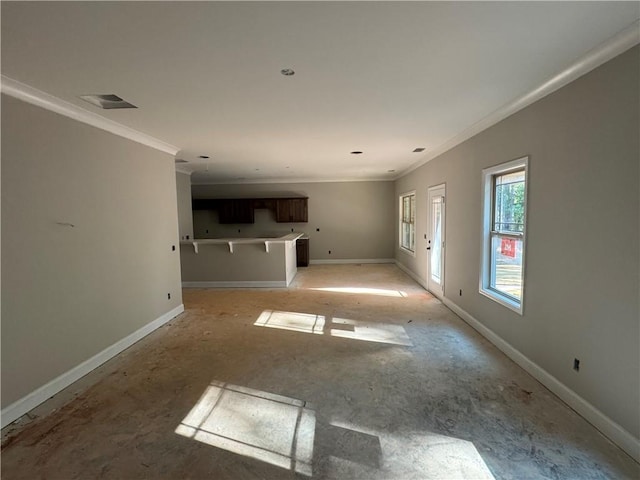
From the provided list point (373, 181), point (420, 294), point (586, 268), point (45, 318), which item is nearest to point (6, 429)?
point (45, 318)

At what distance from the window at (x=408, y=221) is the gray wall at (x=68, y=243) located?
5462 mm

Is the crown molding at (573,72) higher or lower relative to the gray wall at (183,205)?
higher

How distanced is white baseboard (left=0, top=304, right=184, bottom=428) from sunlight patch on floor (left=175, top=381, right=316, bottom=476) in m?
1.28

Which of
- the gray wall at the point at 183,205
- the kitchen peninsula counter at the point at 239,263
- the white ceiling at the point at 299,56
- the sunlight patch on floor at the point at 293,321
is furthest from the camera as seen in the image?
the gray wall at the point at 183,205

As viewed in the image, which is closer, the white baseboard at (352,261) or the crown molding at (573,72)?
the crown molding at (573,72)

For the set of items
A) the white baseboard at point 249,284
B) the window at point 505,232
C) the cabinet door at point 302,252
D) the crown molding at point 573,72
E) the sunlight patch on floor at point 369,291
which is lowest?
the sunlight patch on floor at point 369,291

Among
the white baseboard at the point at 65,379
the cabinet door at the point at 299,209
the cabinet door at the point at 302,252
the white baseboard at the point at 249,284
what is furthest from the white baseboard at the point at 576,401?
the cabinet door at the point at 299,209

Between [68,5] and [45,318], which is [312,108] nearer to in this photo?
[68,5]

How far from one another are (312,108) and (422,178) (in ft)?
13.1

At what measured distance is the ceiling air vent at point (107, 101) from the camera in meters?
2.73

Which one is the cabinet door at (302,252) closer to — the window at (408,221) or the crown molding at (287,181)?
the crown molding at (287,181)

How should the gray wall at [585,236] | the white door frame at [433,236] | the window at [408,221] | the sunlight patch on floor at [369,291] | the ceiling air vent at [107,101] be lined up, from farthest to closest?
the window at [408,221] < the sunlight patch on floor at [369,291] < the white door frame at [433,236] < the ceiling air vent at [107,101] < the gray wall at [585,236]

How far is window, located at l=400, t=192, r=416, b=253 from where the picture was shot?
7.52 metres

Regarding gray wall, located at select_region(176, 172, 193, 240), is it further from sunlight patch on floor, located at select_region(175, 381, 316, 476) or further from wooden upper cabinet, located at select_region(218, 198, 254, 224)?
sunlight patch on floor, located at select_region(175, 381, 316, 476)
